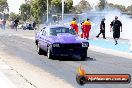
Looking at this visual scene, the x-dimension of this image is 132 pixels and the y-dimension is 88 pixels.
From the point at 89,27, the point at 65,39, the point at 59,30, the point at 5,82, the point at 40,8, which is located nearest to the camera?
the point at 5,82

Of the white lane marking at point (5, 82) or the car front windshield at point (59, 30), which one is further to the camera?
the car front windshield at point (59, 30)

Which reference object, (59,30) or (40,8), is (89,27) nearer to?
(59,30)

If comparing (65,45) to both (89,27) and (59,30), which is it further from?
(89,27)

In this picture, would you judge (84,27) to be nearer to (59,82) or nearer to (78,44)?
(78,44)

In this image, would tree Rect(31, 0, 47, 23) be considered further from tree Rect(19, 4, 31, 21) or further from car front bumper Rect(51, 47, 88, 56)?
car front bumper Rect(51, 47, 88, 56)

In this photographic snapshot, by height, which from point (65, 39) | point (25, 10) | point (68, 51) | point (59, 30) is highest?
point (59, 30)

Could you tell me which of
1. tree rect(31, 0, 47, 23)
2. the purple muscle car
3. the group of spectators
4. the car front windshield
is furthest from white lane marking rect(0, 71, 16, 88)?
tree rect(31, 0, 47, 23)

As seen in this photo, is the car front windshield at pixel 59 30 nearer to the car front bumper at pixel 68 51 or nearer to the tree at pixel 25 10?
the car front bumper at pixel 68 51

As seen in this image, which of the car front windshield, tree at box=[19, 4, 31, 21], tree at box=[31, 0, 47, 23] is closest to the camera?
the car front windshield

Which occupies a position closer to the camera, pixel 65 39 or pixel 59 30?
pixel 65 39

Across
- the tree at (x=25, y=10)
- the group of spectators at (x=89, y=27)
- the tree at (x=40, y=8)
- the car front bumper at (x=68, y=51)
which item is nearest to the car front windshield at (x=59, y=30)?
the car front bumper at (x=68, y=51)

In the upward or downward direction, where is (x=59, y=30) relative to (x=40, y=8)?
upward

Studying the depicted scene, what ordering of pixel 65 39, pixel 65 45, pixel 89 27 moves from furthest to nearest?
pixel 89 27 → pixel 65 39 → pixel 65 45

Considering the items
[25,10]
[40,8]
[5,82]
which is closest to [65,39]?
[5,82]
